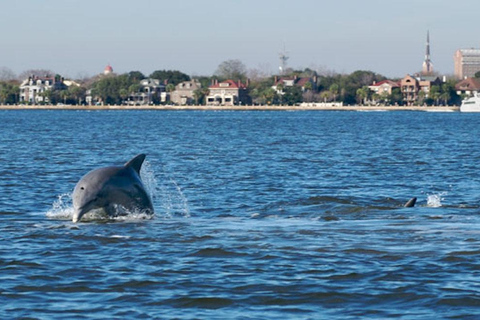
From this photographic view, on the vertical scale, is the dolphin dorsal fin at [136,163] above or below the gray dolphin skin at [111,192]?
above

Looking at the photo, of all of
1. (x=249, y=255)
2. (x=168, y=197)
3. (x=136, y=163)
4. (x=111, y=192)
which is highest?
(x=136, y=163)

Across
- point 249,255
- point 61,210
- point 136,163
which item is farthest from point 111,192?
point 249,255

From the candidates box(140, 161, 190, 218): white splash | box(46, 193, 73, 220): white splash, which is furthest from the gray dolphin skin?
box(46, 193, 73, 220): white splash

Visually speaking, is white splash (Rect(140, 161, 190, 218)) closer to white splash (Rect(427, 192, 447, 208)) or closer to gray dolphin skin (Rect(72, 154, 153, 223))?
gray dolphin skin (Rect(72, 154, 153, 223))

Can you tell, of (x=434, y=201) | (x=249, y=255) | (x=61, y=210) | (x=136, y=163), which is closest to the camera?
(x=249, y=255)

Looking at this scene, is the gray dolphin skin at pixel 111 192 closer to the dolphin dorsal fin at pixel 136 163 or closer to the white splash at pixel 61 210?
the dolphin dorsal fin at pixel 136 163

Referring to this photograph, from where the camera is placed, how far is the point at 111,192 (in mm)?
21781

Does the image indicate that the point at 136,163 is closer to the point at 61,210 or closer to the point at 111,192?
the point at 111,192

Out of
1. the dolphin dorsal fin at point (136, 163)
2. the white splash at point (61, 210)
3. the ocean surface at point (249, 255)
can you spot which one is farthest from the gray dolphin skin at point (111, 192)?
the white splash at point (61, 210)

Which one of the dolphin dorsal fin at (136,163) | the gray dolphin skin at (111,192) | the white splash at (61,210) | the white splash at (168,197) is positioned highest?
the dolphin dorsal fin at (136,163)

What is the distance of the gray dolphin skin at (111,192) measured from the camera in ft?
70.5

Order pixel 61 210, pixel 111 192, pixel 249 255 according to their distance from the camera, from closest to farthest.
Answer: pixel 249 255
pixel 111 192
pixel 61 210

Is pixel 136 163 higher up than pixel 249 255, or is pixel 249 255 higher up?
pixel 136 163

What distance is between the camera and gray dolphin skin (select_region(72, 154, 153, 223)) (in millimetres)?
21500
